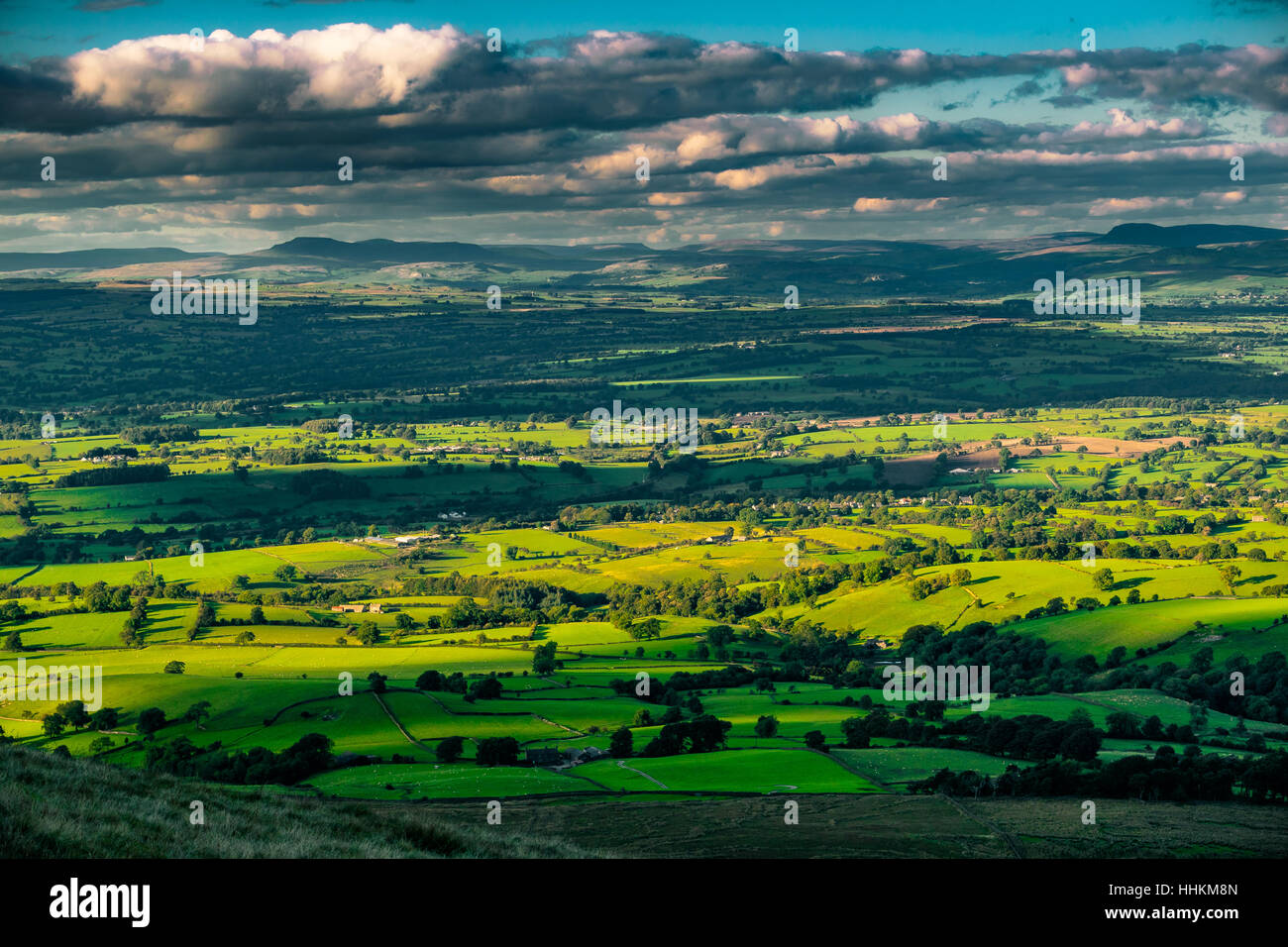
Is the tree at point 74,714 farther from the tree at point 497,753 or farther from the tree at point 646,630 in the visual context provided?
Result: the tree at point 646,630

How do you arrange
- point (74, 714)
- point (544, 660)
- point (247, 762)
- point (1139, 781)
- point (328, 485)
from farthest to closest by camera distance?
point (328, 485) → point (544, 660) → point (74, 714) → point (247, 762) → point (1139, 781)

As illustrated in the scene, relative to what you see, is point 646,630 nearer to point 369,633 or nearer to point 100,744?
point 369,633

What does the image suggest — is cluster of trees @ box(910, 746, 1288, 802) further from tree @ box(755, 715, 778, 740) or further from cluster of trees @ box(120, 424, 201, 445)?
cluster of trees @ box(120, 424, 201, 445)

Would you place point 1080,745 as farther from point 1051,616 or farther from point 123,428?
point 123,428

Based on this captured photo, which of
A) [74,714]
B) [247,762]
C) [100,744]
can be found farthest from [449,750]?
[74,714]

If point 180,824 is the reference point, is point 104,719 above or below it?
below

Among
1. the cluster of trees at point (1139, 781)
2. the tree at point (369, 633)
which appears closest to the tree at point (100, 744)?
the tree at point (369, 633)
